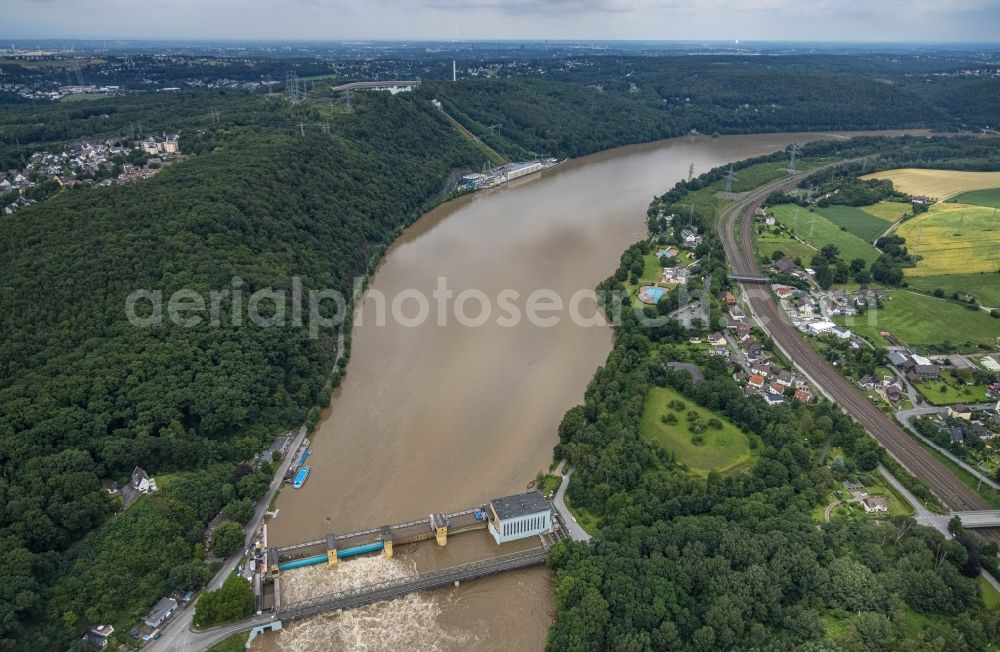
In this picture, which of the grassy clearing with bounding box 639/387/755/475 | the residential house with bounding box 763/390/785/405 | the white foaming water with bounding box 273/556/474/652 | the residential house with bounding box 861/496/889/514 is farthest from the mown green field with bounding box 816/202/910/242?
the white foaming water with bounding box 273/556/474/652

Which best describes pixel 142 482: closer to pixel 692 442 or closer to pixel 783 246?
pixel 692 442

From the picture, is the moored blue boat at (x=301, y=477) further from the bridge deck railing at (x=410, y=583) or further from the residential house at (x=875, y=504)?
the residential house at (x=875, y=504)

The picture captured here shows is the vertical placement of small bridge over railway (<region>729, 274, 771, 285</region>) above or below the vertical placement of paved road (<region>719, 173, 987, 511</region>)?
above

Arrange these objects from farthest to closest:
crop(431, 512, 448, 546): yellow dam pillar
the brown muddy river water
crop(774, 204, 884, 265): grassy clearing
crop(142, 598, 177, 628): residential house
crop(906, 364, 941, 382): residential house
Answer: crop(774, 204, 884, 265): grassy clearing → crop(906, 364, 941, 382): residential house → crop(431, 512, 448, 546): yellow dam pillar → the brown muddy river water → crop(142, 598, 177, 628): residential house

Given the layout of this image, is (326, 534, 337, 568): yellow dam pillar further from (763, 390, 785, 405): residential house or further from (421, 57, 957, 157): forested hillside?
(421, 57, 957, 157): forested hillside

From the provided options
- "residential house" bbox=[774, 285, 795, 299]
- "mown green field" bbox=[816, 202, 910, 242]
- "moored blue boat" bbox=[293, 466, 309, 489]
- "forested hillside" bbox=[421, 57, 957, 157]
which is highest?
"forested hillside" bbox=[421, 57, 957, 157]

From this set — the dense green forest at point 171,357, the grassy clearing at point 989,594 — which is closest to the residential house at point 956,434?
the dense green forest at point 171,357
